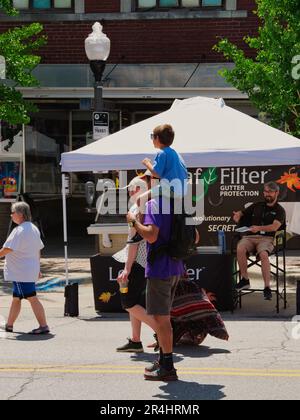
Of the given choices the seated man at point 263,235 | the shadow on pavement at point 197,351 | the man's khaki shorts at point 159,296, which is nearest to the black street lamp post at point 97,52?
the seated man at point 263,235

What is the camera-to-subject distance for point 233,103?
18625 millimetres

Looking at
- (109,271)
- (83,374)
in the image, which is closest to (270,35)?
(109,271)

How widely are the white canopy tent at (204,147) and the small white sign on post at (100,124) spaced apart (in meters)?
2.06

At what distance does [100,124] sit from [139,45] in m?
5.46

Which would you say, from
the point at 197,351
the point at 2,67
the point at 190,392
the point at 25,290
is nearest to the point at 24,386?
the point at 190,392

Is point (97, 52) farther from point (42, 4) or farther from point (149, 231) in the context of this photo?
point (149, 231)

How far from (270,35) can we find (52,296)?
5717 mm

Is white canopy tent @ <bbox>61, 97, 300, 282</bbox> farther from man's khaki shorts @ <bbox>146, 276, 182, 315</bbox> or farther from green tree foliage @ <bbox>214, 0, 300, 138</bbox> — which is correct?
man's khaki shorts @ <bbox>146, 276, 182, 315</bbox>

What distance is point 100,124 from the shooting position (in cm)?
1347

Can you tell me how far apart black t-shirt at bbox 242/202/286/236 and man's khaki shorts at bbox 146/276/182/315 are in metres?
4.67

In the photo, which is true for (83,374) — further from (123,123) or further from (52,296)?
(123,123)

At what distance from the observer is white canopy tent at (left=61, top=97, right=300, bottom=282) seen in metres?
10.6

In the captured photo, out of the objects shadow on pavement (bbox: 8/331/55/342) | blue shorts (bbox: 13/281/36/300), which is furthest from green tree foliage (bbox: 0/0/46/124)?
shadow on pavement (bbox: 8/331/55/342)

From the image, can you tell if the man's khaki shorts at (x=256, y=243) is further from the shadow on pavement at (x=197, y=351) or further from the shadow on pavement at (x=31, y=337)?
the shadow on pavement at (x=31, y=337)
